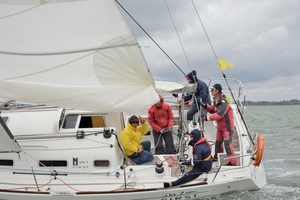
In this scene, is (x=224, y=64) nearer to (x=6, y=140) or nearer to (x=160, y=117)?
(x=160, y=117)

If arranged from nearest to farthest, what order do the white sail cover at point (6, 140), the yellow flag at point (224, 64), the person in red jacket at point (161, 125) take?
the white sail cover at point (6, 140), the yellow flag at point (224, 64), the person in red jacket at point (161, 125)

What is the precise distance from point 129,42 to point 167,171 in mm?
2446

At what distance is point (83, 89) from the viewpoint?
6180mm

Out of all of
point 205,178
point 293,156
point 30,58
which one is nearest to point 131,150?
point 205,178

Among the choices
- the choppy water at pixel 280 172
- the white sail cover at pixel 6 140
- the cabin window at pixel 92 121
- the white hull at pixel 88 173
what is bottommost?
the choppy water at pixel 280 172

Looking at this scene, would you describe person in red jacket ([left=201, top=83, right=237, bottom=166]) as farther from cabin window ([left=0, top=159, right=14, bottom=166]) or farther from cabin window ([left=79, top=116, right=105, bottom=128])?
cabin window ([left=0, top=159, right=14, bottom=166])

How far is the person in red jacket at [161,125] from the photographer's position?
796cm

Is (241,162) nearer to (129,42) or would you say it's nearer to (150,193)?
(150,193)

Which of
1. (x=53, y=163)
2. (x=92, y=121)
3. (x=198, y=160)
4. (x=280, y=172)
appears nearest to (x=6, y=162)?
(x=53, y=163)

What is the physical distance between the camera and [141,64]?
19.6 feet

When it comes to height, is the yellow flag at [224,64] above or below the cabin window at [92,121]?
above

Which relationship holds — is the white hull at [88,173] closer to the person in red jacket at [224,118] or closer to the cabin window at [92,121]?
the person in red jacket at [224,118]

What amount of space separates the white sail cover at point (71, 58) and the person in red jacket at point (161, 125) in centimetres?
188

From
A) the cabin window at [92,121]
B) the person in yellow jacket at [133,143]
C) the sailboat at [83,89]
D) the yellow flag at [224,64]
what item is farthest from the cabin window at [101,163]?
the yellow flag at [224,64]
